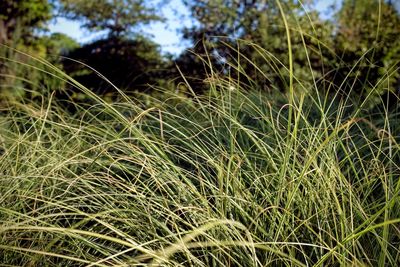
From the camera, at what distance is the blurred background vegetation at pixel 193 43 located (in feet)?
22.9

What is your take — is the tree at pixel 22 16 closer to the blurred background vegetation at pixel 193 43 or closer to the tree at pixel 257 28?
the blurred background vegetation at pixel 193 43

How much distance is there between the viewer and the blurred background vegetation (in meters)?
6.99

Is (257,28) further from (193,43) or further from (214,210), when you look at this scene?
(214,210)

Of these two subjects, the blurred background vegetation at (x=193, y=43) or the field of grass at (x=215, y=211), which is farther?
the blurred background vegetation at (x=193, y=43)

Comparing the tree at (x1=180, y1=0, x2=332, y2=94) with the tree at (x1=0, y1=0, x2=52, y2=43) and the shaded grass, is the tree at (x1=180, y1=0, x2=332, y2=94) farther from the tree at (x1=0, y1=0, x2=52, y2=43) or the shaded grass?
the shaded grass

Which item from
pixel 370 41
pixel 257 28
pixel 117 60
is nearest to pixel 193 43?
pixel 257 28

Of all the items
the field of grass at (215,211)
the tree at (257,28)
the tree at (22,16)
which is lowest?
the field of grass at (215,211)

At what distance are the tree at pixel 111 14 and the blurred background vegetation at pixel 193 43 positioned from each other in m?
0.02

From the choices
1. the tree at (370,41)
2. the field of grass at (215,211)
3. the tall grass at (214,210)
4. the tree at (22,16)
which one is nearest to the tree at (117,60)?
the tree at (22,16)

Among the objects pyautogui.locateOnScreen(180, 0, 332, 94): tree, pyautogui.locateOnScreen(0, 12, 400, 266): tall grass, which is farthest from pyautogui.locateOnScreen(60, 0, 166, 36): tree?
pyautogui.locateOnScreen(0, 12, 400, 266): tall grass

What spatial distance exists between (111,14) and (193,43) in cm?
325

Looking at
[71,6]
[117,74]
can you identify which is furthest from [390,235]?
[71,6]

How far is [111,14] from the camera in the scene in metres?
10.9

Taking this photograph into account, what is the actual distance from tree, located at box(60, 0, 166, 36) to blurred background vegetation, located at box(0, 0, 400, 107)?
21mm
